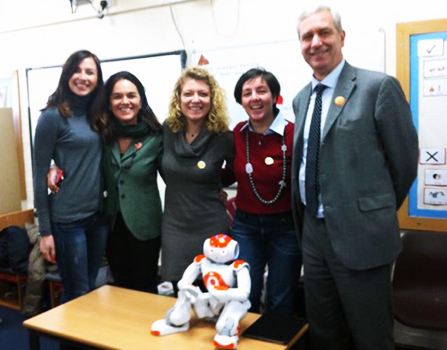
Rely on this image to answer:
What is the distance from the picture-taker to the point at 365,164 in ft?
5.28

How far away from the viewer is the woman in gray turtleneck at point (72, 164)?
2.16 m

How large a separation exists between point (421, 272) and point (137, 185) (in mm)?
1628

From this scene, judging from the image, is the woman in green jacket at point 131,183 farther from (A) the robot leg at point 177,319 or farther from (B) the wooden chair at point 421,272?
(B) the wooden chair at point 421,272

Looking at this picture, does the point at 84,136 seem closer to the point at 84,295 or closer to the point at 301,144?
the point at 84,295

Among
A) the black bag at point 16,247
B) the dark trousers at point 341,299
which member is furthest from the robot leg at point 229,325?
the black bag at point 16,247

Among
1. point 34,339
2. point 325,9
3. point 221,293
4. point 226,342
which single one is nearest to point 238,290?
point 221,293

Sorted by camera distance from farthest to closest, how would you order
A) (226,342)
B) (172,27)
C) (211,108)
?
(172,27)
(211,108)
(226,342)

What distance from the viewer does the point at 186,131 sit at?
2.16 meters

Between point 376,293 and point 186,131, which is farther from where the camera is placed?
point 186,131

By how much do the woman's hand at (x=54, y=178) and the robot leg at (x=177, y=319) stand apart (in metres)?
0.87

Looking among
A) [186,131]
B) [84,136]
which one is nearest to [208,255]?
[186,131]

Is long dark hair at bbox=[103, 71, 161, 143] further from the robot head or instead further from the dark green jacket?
the robot head

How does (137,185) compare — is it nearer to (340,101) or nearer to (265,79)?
(265,79)

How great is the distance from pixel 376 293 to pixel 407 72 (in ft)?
4.59
